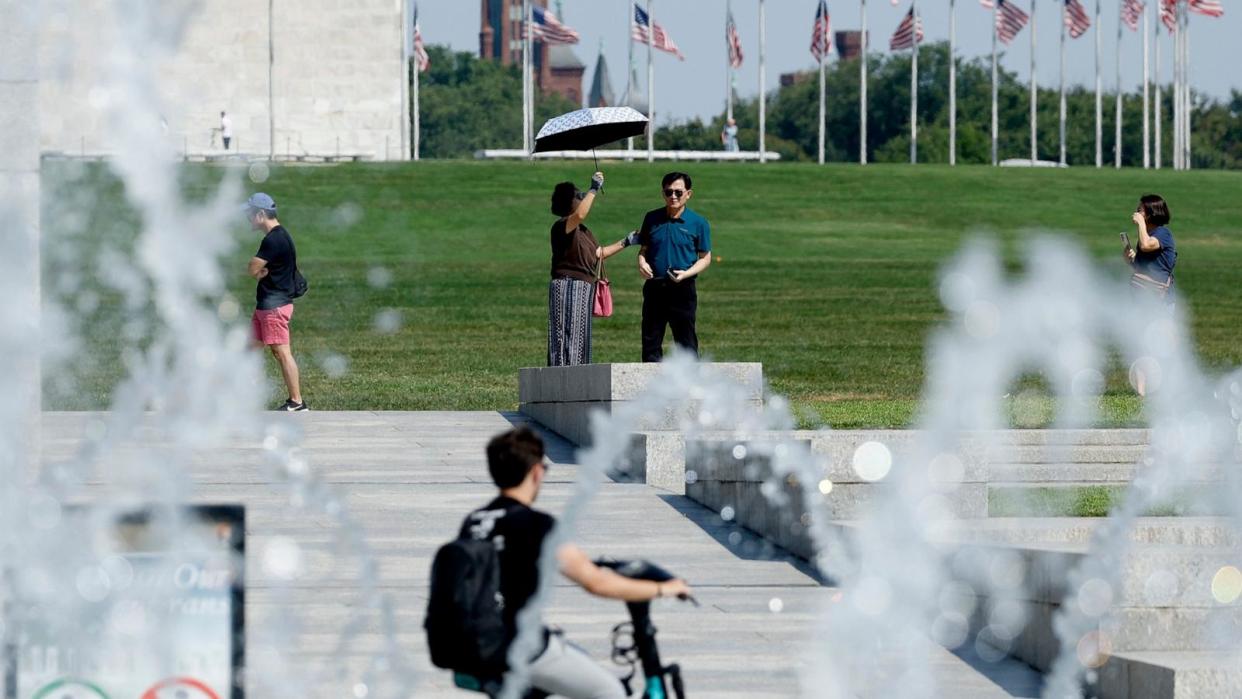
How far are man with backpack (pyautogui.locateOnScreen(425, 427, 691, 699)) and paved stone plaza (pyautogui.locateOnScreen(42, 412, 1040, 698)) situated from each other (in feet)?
6.22

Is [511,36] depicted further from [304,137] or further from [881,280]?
[881,280]

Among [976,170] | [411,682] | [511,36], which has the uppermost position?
[511,36]

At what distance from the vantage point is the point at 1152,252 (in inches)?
612

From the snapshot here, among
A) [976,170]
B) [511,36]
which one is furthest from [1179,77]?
[511,36]

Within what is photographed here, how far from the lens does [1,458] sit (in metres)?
8.72

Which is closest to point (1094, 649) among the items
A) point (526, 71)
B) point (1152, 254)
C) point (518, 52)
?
point (1152, 254)

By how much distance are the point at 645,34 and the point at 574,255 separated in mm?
46654

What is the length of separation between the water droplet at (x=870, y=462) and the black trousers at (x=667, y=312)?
131 inches

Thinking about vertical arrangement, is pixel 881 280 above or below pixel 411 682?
above

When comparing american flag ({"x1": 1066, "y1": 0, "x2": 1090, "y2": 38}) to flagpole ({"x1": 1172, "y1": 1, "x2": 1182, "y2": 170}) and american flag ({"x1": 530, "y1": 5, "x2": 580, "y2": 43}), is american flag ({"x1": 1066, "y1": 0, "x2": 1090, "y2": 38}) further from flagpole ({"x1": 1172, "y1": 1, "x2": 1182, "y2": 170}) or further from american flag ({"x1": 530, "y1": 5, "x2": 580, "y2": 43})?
american flag ({"x1": 530, "y1": 5, "x2": 580, "y2": 43})

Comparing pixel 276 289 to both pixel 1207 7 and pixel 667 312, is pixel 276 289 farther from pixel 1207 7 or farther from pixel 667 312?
pixel 1207 7

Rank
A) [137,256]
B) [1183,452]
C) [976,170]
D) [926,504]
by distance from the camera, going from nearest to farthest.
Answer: [926,504] → [1183,452] → [137,256] → [976,170]

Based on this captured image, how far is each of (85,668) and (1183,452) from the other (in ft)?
29.3

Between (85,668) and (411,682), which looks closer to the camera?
(85,668)
